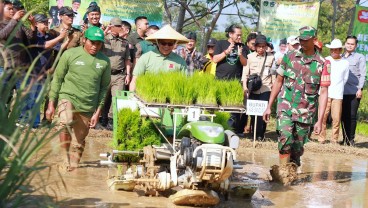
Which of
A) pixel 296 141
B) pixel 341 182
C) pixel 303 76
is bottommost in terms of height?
pixel 341 182

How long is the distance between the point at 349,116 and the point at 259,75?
225cm

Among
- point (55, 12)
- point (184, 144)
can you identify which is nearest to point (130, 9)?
point (55, 12)

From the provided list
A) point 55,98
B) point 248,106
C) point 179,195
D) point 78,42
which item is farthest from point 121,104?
point 248,106

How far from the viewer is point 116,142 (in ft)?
26.2

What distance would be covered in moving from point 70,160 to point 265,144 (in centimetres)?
464

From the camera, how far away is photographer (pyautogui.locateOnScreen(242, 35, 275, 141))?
43.2ft

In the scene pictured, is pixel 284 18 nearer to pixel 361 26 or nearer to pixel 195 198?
pixel 361 26

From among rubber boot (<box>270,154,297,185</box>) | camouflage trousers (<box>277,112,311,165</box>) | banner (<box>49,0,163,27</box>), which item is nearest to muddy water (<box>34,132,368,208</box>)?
rubber boot (<box>270,154,297,185</box>)

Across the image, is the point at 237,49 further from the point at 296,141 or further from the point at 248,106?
the point at 296,141

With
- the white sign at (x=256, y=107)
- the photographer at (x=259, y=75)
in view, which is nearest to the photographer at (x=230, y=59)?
the photographer at (x=259, y=75)

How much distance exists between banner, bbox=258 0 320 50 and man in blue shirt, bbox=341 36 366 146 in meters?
4.85

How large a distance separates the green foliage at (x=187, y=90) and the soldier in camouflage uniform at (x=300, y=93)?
125 centimetres

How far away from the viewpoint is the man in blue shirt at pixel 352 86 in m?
13.8

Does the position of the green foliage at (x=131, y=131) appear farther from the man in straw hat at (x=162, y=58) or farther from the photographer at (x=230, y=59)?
the photographer at (x=230, y=59)
